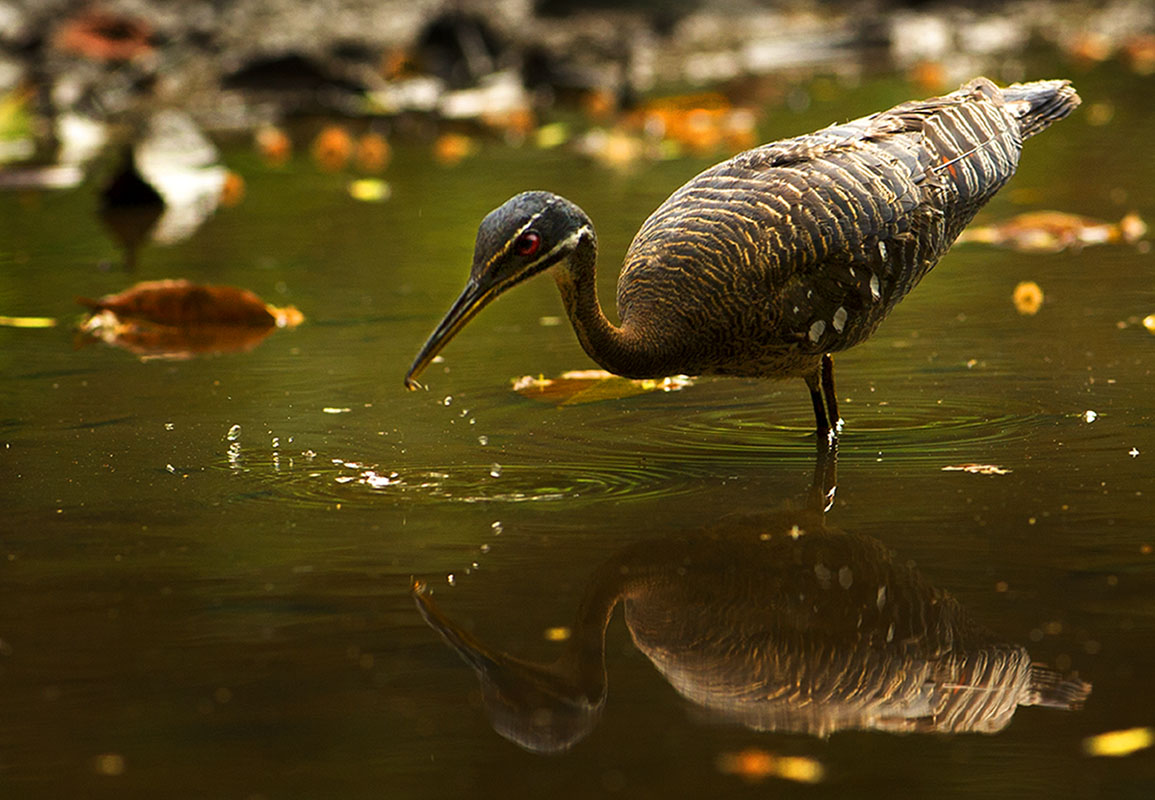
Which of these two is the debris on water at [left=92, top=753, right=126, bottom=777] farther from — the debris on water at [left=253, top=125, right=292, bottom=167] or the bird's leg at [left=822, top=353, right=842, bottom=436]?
the debris on water at [left=253, top=125, right=292, bottom=167]

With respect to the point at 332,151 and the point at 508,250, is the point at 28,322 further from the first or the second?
the point at 332,151

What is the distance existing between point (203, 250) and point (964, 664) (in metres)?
6.31

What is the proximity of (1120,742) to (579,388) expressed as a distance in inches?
126

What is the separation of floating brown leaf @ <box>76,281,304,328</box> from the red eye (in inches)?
101

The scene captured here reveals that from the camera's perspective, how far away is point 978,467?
505cm

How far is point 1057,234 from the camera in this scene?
830cm

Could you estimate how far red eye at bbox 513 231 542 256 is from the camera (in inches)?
193

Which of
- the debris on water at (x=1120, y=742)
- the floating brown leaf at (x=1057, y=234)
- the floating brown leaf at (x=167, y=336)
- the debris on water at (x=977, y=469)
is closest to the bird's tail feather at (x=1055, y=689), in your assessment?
the debris on water at (x=1120, y=742)

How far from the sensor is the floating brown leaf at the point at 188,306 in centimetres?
721

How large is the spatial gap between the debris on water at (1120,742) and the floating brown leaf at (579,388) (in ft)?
10.1

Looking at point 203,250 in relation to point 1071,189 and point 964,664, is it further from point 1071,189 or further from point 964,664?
point 964,664

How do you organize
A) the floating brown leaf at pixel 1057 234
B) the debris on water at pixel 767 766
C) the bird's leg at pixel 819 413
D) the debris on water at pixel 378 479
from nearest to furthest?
the debris on water at pixel 767 766, the debris on water at pixel 378 479, the bird's leg at pixel 819 413, the floating brown leaf at pixel 1057 234

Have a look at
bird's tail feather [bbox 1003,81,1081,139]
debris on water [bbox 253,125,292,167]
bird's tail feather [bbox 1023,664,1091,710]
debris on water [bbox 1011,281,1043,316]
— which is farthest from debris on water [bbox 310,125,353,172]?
bird's tail feather [bbox 1023,664,1091,710]

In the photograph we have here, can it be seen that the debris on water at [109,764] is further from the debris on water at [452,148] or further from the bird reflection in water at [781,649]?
the debris on water at [452,148]
